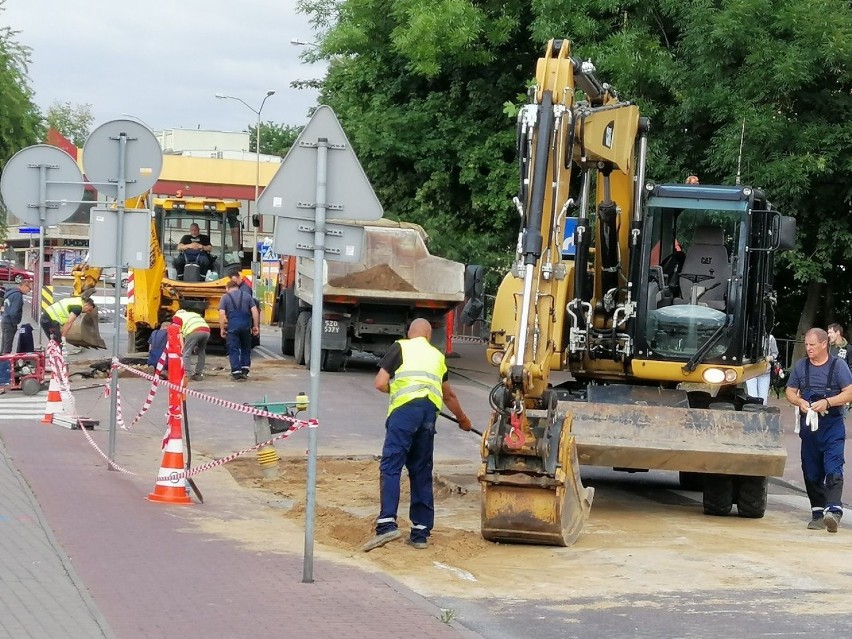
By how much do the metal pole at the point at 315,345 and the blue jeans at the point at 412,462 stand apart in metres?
1.53

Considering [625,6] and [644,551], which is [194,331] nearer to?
[625,6]

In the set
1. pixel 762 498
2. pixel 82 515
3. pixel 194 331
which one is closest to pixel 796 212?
pixel 194 331

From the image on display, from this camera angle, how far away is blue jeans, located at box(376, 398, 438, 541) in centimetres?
1023

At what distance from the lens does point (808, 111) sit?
73.9 feet

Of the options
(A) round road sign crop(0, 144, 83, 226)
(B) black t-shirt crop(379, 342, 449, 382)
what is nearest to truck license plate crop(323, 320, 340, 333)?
(A) round road sign crop(0, 144, 83, 226)

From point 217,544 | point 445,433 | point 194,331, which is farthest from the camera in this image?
point 194,331

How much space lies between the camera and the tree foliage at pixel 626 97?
2183 cm

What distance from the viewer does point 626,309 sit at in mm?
12844

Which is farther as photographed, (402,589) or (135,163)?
(135,163)

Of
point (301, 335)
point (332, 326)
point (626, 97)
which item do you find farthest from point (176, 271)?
point (626, 97)

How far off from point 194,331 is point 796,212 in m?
9.72

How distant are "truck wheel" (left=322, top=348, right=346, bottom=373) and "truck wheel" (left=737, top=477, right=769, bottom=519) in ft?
44.6

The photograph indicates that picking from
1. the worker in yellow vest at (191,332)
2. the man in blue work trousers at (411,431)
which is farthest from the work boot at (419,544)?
the worker in yellow vest at (191,332)

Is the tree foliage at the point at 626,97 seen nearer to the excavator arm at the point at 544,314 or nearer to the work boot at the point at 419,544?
the excavator arm at the point at 544,314
